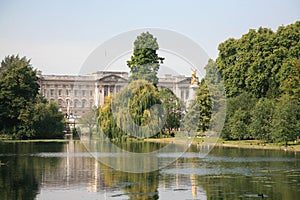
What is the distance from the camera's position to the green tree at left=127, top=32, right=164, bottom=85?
6781 cm

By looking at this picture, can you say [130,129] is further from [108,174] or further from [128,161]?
[108,174]

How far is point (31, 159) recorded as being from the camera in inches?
1423

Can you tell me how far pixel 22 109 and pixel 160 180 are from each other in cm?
4426

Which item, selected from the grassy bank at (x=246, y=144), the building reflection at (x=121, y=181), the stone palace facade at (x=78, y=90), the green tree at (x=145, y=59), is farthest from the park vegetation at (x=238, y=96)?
the stone palace facade at (x=78, y=90)

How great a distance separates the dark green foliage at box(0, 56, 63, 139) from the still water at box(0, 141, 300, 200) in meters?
32.6

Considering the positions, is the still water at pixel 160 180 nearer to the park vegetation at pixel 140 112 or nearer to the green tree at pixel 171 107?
the park vegetation at pixel 140 112

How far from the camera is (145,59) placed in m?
69.8

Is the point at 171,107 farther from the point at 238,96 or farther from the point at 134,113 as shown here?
the point at 238,96

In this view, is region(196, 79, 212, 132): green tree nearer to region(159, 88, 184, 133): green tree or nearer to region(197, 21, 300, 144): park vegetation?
region(197, 21, 300, 144): park vegetation

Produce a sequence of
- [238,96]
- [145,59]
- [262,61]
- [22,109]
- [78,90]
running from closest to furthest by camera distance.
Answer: [238,96]
[262,61]
[22,109]
[145,59]
[78,90]

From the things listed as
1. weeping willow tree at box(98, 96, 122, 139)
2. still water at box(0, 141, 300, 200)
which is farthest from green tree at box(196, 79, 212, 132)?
still water at box(0, 141, 300, 200)

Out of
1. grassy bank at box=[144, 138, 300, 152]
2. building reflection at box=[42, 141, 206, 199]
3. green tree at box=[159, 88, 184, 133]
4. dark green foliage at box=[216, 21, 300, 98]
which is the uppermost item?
dark green foliage at box=[216, 21, 300, 98]

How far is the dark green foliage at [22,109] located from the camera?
6700 centimetres

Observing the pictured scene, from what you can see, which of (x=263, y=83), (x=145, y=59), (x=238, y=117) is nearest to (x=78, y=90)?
(x=145, y=59)
